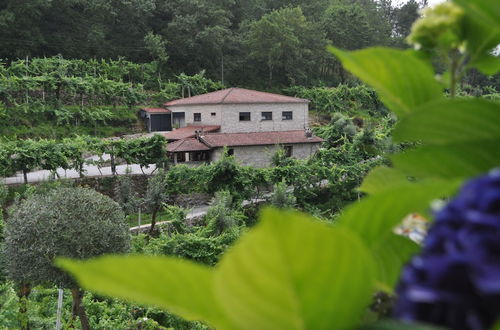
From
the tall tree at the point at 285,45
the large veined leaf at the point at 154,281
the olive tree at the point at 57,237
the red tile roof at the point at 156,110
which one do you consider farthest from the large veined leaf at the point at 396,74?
the tall tree at the point at 285,45

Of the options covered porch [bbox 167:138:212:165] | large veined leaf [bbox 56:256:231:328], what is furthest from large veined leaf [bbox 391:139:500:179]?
covered porch [bbox 167:138:212:165]

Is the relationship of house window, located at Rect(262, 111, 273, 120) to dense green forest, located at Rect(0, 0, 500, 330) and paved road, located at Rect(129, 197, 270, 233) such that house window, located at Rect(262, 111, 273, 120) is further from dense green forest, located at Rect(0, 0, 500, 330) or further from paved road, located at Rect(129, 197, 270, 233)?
paved road, located at Rect(129, 197, 270, 233)

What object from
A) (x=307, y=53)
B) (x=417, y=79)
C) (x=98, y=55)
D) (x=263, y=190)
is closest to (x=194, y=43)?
(x=98, y=55)

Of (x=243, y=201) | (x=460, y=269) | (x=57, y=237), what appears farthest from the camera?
(x=243, y=201)

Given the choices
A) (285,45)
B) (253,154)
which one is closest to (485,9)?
(253,154)

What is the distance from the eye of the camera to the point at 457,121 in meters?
0.37

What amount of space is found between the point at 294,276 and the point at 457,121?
22 centimetres

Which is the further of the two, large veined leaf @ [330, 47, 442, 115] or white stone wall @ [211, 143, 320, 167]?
white stone wall @ [211, 143, 320, 167]

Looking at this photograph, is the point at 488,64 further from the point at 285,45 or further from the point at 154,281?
the point at 285,45

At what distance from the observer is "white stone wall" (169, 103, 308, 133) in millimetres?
16125

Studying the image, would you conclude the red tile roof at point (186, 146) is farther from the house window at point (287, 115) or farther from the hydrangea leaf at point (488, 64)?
the hydrangea leaf at point (488, 64)

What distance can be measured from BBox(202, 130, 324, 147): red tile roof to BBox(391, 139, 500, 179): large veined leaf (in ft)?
43.4

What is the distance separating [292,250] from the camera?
0.25 metres

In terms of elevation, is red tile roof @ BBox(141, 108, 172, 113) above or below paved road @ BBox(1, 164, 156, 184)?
above
